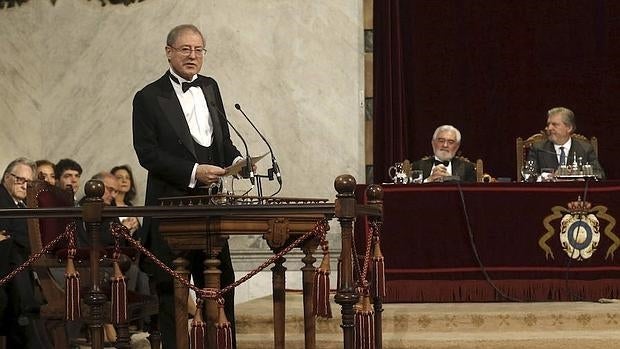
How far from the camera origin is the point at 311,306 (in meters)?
5.85

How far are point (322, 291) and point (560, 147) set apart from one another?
4754mm

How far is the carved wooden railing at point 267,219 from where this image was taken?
5.36 m

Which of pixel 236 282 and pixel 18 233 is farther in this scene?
pixel 18 233

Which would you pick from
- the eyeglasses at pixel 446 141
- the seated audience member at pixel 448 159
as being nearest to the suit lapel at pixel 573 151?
the seated audience member at pixel 448 159

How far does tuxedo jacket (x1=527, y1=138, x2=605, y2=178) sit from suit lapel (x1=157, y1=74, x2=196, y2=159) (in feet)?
13.6

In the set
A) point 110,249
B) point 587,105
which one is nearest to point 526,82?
point 587,105

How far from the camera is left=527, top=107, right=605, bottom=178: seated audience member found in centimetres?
968

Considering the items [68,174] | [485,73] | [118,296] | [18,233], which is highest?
A: [485,73]

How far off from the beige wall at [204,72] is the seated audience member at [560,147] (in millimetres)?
1762

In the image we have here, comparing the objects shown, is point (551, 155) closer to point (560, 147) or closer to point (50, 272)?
point (560, 147)

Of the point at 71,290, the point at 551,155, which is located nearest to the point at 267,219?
the point at 71,290

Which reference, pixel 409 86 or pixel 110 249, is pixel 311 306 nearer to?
pixel 110 249

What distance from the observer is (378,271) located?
6039 mm

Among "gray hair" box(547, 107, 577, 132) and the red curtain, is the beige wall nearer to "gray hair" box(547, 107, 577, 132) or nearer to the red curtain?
the red curtain
